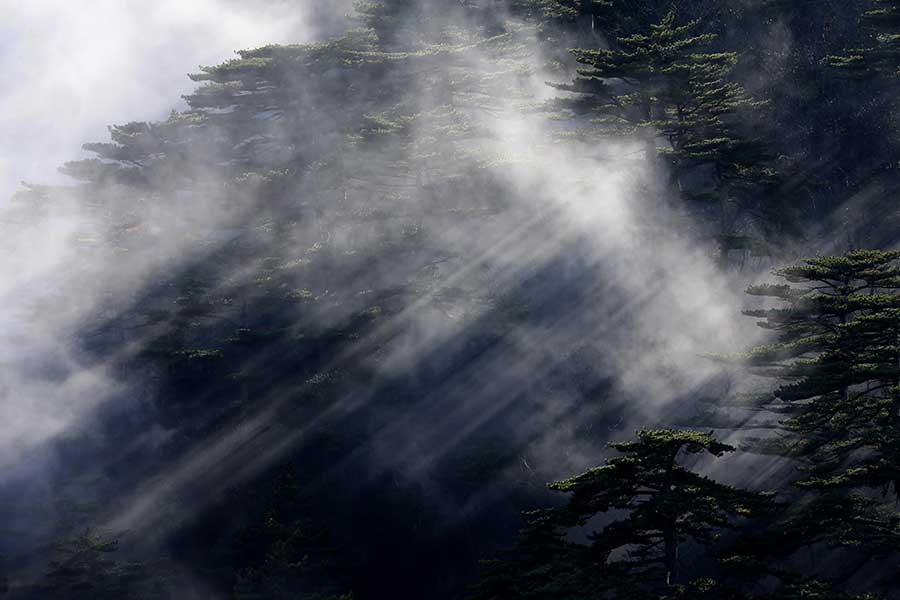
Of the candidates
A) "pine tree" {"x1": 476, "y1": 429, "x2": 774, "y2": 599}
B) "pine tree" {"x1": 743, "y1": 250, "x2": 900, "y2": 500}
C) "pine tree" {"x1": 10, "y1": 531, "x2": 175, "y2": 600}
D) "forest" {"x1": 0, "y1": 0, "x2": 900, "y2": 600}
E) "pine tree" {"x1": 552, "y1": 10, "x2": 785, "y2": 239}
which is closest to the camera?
"pine tree" {"x1": 476, "y1": 429, "x2": 774, "y2": 599}

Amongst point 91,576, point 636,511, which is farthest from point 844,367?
point 91,576

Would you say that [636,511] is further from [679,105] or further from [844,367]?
A: [679,105]

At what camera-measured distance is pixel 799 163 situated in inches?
1280

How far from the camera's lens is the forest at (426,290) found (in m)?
26.9

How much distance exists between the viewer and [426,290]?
30.0m

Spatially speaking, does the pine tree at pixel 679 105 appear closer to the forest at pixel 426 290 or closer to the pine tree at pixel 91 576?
the forest at pixel 426 290

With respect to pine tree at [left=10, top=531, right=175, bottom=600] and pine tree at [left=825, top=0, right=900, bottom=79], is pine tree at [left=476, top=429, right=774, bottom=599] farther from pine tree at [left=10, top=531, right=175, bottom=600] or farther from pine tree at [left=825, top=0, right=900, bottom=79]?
pine tree at [left=825, top=0, right=900, bottom=79]

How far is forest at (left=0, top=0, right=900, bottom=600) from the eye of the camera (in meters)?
26.9

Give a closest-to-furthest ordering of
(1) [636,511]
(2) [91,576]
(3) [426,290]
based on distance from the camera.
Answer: (1) [636,511], (2) [91,576], (3) [426,290]

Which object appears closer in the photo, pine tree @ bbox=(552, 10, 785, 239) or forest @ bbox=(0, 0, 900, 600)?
pine tree @ bbox=(552, 10, 785, 239)

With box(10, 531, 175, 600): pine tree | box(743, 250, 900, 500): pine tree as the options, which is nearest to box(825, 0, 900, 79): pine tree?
box(743, 250, 900, 500): pine tree

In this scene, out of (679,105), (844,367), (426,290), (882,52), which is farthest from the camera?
(426,290)

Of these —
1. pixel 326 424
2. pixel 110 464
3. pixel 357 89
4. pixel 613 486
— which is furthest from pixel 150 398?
pixel 613 486

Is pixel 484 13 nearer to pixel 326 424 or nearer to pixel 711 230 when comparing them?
pixel 711 230
